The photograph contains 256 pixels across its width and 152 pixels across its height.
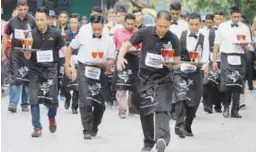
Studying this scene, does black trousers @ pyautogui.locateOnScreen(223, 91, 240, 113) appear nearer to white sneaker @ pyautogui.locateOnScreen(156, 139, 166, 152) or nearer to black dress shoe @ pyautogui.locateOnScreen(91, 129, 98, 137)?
black dress shoe @ pyautogui.locateOnScreen(91, 129, 98, 137)

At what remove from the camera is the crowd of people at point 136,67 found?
9.59 m

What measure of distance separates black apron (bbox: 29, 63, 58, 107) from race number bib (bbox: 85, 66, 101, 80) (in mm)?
542

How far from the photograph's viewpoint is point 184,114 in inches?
459

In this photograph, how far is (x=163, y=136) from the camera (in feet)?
30.3

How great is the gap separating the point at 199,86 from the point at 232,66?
2415 millimetres

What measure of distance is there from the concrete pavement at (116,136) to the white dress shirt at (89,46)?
46.9 inches

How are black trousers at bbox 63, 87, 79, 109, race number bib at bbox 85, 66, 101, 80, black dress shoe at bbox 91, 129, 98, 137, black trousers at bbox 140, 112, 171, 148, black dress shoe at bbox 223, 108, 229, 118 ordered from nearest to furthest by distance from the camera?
black trousers at bbox 140, 112, 171, 148
race number bib at bbox 85, 66, 101, 80
black dress shoe at bbox 91, 129, 98, 137
black dress shoe at bbox 223, 108, 229, 118
black trousers at bbox 63, 87, 79, 109

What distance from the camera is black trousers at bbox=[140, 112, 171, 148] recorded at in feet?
30.5

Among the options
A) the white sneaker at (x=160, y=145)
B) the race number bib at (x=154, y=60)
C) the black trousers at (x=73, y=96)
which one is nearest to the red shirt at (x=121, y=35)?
the black trousers at (x=73, y=96)

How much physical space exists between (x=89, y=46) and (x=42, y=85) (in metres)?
0.90

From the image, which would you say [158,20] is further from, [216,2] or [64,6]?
[64,6]

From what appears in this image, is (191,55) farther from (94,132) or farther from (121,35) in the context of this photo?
(121,35)

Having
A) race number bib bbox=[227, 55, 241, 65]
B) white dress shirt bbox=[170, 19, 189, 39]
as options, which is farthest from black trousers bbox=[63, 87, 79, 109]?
race number bib bbox=[227, 55, 241, 65]

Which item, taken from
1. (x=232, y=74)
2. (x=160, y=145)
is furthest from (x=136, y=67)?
(x=160, y=145)
